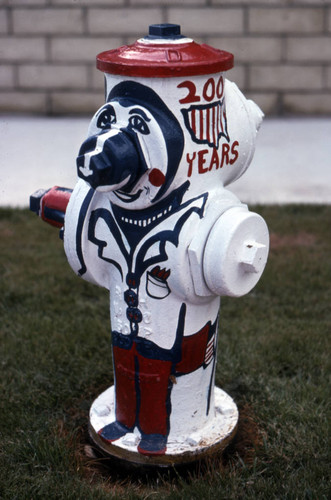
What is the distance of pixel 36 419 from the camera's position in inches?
106

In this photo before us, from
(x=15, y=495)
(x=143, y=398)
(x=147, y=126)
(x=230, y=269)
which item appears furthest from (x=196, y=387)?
(x=147, y=126)

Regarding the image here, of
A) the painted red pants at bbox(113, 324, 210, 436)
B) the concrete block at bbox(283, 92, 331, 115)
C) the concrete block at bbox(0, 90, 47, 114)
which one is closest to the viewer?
the painted red pants at bbox(113, 324, 210, 436)

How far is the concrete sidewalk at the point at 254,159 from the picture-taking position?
17.6ft

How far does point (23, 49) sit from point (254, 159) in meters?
2.73

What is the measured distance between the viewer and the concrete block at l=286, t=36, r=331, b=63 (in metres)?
7.07

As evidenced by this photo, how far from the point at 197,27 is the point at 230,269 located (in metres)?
5.44

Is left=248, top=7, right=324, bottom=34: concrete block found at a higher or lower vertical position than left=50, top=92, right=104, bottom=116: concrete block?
higher

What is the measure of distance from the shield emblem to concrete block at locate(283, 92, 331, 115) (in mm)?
5299

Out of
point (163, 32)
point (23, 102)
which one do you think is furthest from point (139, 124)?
point (23, 102)

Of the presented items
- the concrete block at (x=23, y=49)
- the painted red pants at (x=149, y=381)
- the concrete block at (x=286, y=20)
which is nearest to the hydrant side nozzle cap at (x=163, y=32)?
the painted red pants at (x=149, y=381)

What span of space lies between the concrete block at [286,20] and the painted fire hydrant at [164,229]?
4.99 m

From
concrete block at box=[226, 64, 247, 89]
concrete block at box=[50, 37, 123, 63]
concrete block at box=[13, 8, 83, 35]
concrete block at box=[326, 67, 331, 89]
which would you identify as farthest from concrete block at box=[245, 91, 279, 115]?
concrete block at box=[13, 8, 83, 35]

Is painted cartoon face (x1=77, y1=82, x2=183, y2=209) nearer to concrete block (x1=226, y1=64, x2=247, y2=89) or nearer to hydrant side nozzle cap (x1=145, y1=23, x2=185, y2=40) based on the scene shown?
hydrant side nozzle cap (x1=145, y1=23, x2=185, y2=40)

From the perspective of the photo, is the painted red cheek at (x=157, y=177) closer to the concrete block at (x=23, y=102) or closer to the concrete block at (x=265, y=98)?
the concrete block at (x=265, y=98)
